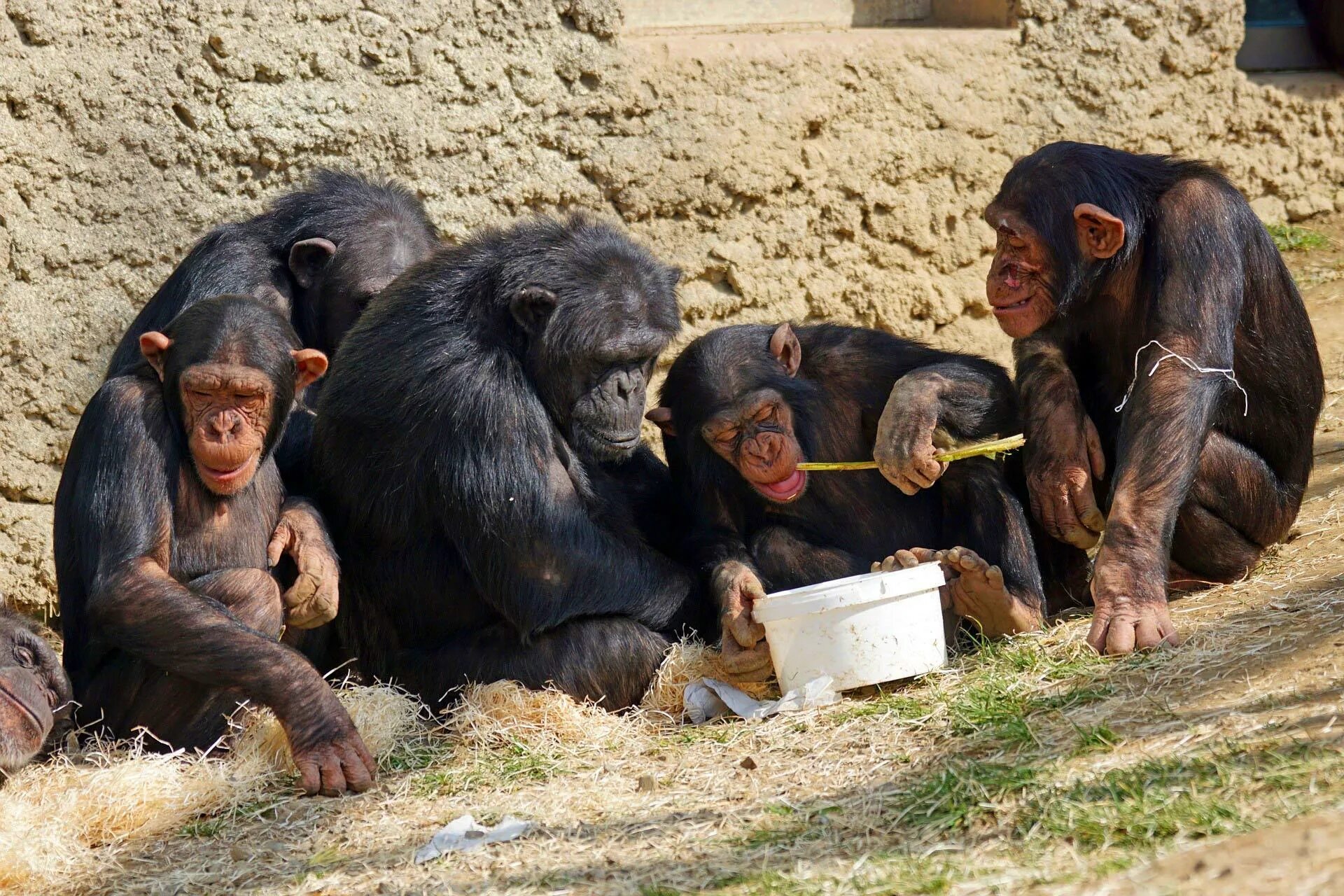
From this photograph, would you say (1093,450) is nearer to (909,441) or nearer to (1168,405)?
(1168,405)

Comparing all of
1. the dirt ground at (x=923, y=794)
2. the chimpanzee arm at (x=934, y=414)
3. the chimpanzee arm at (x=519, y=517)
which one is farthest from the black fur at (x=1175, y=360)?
the chimpanzee arm at (x=519, y=517)

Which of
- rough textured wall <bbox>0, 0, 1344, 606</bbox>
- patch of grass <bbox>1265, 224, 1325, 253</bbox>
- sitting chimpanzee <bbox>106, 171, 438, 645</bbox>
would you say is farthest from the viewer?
patch of grass <bbox>1265, 224, 1325, 253</bbox>

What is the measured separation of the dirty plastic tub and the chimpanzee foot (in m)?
0.17

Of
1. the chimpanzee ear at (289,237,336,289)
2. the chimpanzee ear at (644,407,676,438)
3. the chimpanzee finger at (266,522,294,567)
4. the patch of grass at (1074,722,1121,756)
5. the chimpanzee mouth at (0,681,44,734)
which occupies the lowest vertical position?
the chimpanzee mouth at (0,681,44,734)

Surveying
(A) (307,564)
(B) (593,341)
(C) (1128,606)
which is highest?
(B) (593,341)

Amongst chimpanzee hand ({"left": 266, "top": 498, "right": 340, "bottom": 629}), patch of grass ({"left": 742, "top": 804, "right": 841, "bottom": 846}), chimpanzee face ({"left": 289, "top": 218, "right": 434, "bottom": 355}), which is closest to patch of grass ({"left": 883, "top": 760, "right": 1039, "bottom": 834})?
patch of grass ({"left": 742, "top": 804, "right": 841, "bottom": 846})

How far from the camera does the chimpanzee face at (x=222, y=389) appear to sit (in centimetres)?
532

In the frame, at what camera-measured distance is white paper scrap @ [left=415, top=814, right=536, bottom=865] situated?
4438 millimetres

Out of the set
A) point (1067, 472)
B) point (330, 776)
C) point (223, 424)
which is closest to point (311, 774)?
point (330, 776)

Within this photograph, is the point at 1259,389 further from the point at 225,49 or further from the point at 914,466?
the point at 225,49

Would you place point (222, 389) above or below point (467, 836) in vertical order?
above

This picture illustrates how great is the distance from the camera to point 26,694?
17.1 ft

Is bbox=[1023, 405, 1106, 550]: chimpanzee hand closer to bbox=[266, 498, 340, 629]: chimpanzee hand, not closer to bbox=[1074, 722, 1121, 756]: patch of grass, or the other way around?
bbox=[1074, 722, 1121, 756]: patch of grass

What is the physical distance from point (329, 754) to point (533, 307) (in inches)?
71.8
